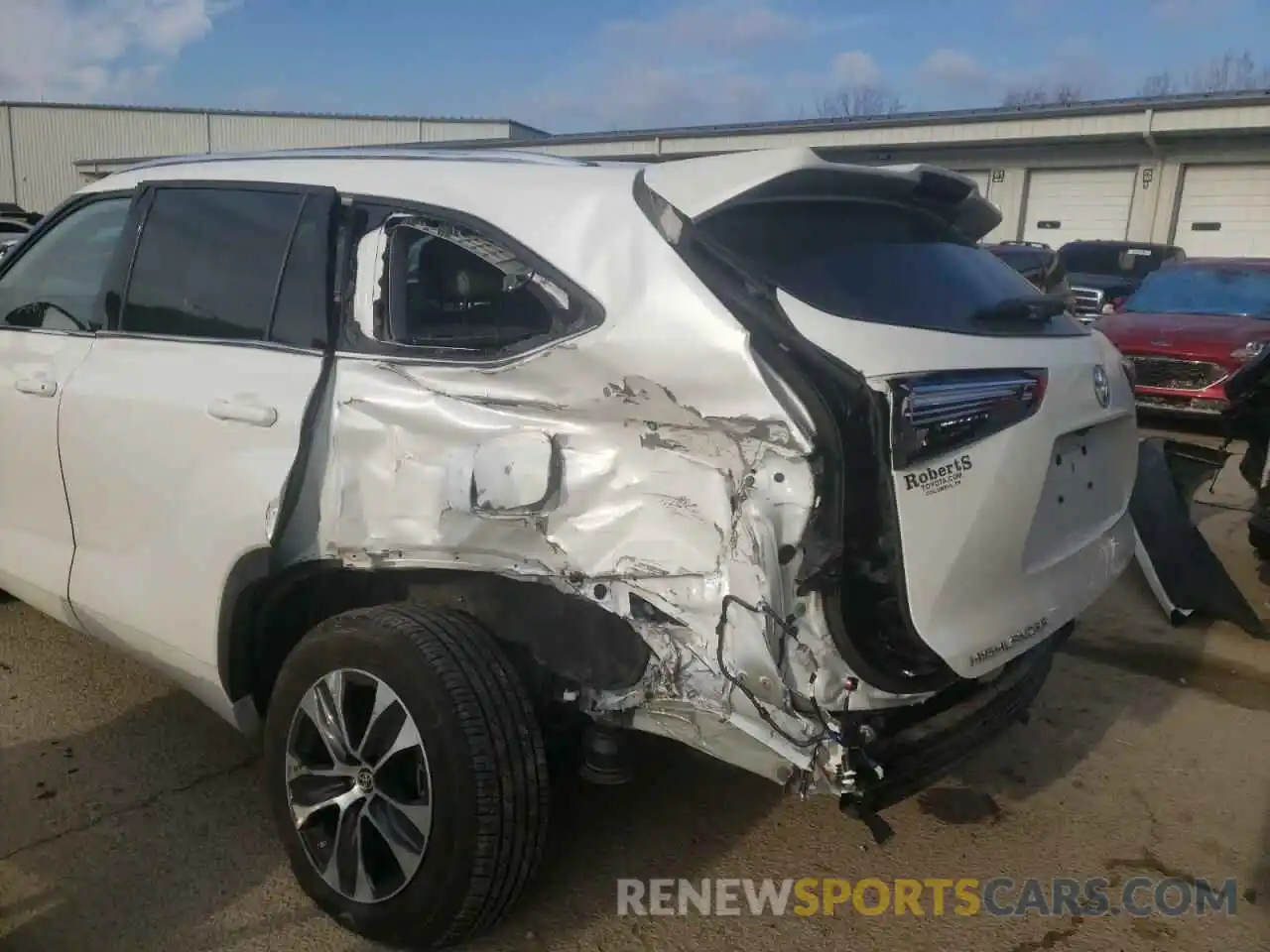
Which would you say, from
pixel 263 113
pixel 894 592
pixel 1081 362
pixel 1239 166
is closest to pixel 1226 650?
pixel 1081 362

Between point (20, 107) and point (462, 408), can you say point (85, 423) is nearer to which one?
point (462, 408)

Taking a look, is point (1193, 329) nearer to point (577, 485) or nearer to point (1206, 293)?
point (1206, 293)

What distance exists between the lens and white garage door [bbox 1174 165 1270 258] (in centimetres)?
1950

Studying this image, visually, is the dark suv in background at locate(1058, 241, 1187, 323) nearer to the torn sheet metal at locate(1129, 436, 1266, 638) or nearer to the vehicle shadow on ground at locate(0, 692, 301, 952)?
the torn sheet metal at locate(1129, 436, 1266, 638)

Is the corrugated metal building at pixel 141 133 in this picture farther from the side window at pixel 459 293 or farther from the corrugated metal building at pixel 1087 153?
the side window at pixel 459 293

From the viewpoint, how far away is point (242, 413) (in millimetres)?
2734

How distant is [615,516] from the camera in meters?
2.27

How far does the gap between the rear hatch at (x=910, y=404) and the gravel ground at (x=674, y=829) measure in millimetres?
783

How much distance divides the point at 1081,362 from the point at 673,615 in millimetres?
1338

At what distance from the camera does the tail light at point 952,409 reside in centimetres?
217

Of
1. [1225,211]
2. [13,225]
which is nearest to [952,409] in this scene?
[13,225]

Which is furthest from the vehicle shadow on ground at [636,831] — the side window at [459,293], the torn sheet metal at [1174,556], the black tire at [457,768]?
the torn sheet metal at [1174,556]

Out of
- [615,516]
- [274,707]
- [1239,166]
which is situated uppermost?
[1239,166]

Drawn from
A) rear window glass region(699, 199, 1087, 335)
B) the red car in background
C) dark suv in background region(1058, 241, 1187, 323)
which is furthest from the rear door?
dark suv in background region(1058, 241, 1187, 323)
